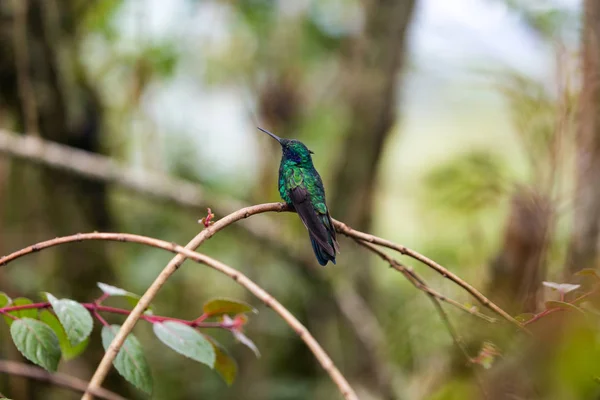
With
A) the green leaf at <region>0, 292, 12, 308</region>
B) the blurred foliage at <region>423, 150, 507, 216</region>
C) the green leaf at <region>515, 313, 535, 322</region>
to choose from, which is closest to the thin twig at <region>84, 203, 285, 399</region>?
the green leaf at <region>0, 292, 12, 308</region>

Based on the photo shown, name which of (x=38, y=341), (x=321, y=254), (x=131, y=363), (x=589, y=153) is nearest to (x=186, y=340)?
(x=131, y=363)

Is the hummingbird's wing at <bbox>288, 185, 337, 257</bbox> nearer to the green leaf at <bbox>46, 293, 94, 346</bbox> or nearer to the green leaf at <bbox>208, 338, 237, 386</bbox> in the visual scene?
the green leaf at <bbox>208, 338, 237, 386</bbox>

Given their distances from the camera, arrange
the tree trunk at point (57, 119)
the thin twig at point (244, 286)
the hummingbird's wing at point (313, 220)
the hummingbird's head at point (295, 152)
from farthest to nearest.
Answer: the tree trunk at point (57, 119)
the hummingbird's head at point (295, 152)
the hummingbird's wing at point (313, 220)
the thin twig at point (244, 286)

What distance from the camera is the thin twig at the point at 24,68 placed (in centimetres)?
336

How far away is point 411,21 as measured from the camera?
362 cm

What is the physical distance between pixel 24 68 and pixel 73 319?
290cm

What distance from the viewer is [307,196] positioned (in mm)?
1333

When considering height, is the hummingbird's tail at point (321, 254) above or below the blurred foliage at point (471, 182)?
above

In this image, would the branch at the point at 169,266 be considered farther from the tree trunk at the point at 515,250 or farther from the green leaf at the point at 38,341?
the tree trunk at the point at 515,250

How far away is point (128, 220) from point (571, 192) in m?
3.96

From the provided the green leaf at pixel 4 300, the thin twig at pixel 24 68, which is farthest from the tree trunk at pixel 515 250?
the thin twig at pixel 24 68

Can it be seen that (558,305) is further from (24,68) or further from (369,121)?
(24,68)

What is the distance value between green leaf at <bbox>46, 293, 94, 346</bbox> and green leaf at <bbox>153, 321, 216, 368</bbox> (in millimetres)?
100

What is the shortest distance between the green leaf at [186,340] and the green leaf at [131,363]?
4cm
